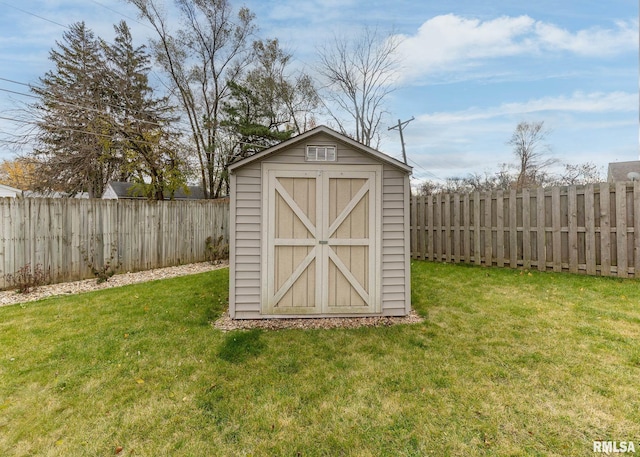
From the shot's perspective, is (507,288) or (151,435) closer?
(151,435)

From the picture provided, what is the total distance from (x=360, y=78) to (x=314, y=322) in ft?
48.3

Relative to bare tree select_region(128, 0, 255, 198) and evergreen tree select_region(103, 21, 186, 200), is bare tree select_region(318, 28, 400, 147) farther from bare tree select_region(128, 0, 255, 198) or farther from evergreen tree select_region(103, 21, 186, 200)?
evergreen tree select_region(103, 21, 186, 200)

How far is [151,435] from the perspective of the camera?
2.03m

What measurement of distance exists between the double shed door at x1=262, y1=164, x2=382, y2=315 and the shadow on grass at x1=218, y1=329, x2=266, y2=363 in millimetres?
583

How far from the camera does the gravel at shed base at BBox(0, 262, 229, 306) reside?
532cm

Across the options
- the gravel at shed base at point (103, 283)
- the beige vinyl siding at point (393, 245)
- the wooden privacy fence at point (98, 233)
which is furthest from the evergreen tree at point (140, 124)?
the beige vinyl siding at point (393, 245)

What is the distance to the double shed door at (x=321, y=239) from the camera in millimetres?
4262

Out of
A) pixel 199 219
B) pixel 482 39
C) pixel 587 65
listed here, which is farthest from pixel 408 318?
pixel 587 65

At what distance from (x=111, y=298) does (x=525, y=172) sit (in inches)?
888

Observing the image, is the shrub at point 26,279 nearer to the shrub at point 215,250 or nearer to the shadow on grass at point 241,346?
the shrub at point 215,250

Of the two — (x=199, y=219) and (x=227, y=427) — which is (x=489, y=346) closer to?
(x=227, y=427)

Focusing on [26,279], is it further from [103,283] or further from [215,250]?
[215,250]

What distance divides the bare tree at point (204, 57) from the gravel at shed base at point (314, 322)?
13.5 m

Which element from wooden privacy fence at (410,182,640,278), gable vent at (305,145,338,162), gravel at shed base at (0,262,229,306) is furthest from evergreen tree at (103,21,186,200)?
wooden privacy fence at (410,182,640,278)
